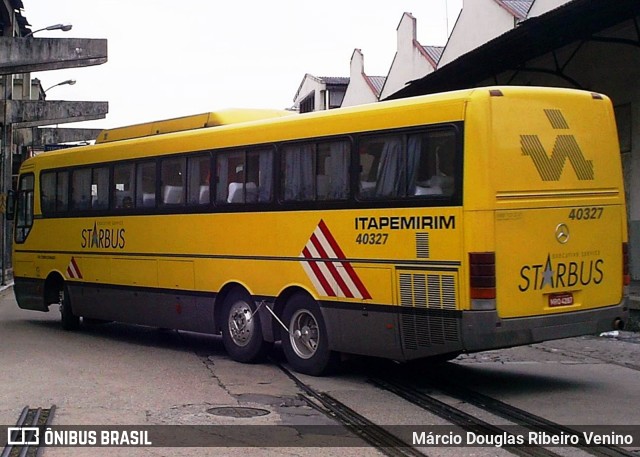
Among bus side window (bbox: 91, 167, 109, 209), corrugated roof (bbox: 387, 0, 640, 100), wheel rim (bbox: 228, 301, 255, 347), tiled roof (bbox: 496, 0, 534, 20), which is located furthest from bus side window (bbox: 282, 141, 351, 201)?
tiled roof (bbox: 496, 0, 534, 20)

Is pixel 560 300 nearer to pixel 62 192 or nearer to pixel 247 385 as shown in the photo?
pixel 247 385

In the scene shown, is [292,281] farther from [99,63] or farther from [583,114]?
[99,63]

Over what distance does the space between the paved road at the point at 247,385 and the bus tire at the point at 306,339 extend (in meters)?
0.22

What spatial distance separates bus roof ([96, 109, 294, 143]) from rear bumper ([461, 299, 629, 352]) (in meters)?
6.02

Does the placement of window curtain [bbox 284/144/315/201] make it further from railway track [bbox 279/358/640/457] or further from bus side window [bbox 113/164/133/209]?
bus side window [bbox 113/164/133/209]

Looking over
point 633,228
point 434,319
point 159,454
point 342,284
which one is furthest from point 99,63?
point 159,454

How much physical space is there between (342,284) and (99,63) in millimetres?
16679

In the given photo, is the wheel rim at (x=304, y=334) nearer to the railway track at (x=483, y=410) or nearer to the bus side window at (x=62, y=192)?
the railway track at (x=483, y=410)

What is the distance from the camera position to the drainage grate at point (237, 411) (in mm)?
9216

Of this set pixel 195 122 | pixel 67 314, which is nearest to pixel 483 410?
pixel 195 122

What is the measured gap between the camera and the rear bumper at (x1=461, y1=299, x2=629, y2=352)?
31.0ft

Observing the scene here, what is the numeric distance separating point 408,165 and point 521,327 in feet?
7.17

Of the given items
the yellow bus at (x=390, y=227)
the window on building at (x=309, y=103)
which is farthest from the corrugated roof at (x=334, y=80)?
the yellow bus at (x=390, y=227)

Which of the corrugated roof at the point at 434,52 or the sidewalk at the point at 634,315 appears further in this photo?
the corrugated roof at the point at 434,52
